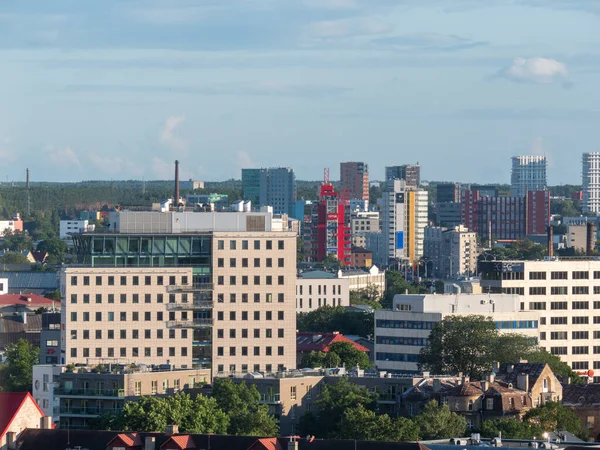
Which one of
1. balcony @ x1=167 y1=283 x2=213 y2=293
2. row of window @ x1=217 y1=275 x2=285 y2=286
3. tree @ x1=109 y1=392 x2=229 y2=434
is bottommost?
tree @ x1=109 y1=392 x2=229 y2=434

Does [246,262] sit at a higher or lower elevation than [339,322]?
higher

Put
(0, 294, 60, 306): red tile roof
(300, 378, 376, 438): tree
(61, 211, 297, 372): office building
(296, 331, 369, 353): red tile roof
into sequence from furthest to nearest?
1. (0, 294, 60, 306): red tile roof
2. (296, 331, 369, 353): red tile roof
3. (61, 211, 297, 372): office building
4. (300, 378, 376, 438): tree

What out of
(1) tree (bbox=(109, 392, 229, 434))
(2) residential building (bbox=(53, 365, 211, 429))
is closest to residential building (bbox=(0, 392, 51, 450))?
(1) tree (bbox=(109, 392, 229, 434))

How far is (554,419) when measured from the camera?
8700cm

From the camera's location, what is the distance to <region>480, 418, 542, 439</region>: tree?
80938 millimetres

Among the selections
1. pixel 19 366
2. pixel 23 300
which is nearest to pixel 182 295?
pixel 19 366

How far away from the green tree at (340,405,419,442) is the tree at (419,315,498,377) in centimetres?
2108

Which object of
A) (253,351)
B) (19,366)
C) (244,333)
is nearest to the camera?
(253,351)

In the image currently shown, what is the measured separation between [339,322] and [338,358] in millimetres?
43322

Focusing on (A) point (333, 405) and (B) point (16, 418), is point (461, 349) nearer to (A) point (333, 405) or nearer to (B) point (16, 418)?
(A) point (333, 405)

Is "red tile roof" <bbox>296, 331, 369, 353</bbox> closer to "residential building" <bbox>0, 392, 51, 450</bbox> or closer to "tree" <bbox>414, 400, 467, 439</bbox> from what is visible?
"tree" <bbox>414, 400, 467, 439</bbox>

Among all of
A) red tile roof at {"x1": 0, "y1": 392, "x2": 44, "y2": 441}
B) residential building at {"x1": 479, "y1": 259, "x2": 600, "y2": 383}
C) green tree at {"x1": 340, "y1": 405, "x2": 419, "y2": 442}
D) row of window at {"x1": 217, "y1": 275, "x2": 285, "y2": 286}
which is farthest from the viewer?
residential building at {"x1": 479, "y1": 259, "x2": 600, "y2": 383}

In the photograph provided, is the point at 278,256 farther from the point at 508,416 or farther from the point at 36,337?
the point at 36,337

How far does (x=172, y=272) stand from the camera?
359 ft
